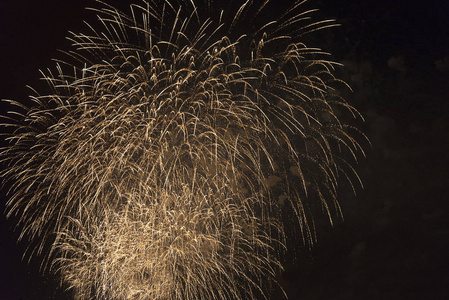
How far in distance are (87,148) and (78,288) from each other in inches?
211

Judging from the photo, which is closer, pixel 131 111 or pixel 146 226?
pixel 131 111

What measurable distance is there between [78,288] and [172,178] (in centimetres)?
577

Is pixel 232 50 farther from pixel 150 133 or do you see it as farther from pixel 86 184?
pixel 86 184

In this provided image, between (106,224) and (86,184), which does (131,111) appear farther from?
(106,224)

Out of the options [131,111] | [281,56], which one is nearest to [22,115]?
[131,111]

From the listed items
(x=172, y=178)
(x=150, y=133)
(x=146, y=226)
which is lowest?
(x=146, y=226)

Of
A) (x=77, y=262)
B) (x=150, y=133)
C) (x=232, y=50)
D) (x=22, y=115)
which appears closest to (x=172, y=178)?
(x=150, y=133)

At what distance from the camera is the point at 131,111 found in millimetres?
11578

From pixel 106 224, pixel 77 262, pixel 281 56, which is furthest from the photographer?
pixel 77 262

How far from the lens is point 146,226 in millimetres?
12617

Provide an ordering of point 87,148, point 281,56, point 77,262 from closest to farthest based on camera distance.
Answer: point 281,56 → point 87,148 → point 77,262

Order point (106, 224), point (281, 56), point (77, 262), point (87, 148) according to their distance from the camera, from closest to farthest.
→ point (281, 56) < point (87, 148) < point (106, 224) < point (77, 262)

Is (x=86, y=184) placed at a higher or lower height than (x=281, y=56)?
lower

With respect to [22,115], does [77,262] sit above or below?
below
